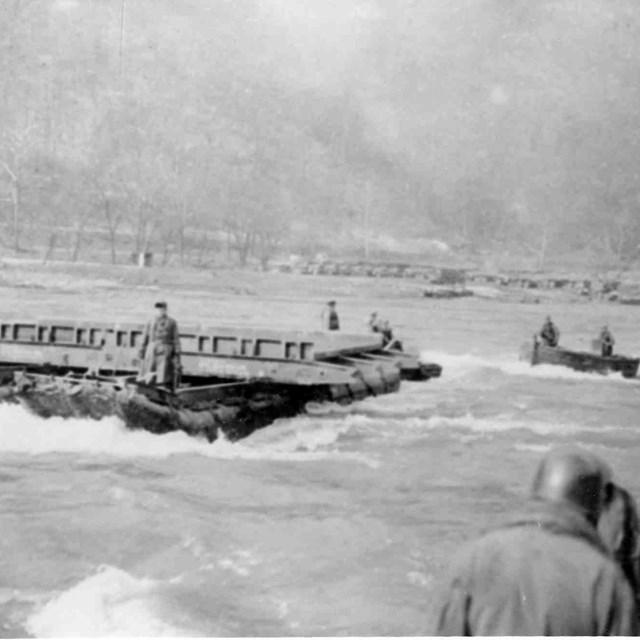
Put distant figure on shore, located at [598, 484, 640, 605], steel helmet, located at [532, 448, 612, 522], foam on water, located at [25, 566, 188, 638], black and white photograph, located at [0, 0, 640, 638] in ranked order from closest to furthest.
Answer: steel helmet, located at [532, 448, 612, 522] → distant figure on shore, located at [598, 484, 640, 605] → foam on water, located at [25, 566, 188, 638] → black and white photograph, located at [0, 0, 640, 638]

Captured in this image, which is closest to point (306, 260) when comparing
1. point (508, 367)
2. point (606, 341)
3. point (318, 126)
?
point (318, 126)

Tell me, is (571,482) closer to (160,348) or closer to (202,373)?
(160,348)

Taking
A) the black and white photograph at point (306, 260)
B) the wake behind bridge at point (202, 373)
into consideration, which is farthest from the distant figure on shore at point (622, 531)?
the wake behind bridge at point (202, 373)

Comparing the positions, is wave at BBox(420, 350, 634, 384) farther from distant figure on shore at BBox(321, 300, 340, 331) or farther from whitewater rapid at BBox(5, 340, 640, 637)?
distant figure on shore at BBox(321, 300, 340, 331)

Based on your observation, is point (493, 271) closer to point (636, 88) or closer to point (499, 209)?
point (499, 209)

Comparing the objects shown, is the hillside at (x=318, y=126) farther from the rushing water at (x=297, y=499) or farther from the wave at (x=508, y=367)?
the wave at (x=508, y=367)

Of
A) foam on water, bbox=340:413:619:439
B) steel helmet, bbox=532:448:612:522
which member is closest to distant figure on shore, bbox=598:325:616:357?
foam on water, bbox=340:413:619:439
